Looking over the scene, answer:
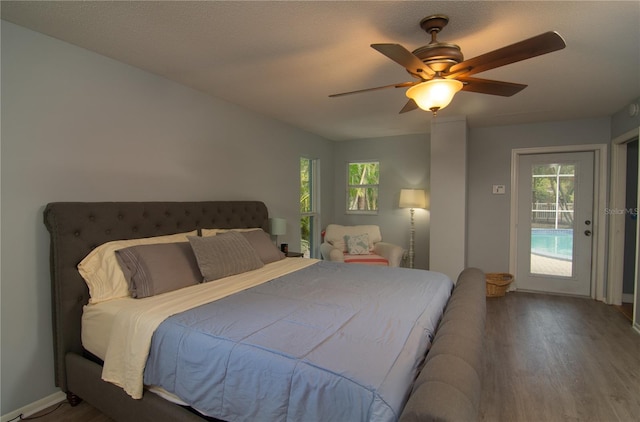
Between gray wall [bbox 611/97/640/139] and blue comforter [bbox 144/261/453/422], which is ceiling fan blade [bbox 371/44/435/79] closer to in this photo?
blue comforter [bbox 144/261/453/422]

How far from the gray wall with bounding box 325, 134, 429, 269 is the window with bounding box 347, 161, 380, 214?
0.09m

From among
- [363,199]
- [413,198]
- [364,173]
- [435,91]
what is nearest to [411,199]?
[413,198]

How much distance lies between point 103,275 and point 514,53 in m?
2.72

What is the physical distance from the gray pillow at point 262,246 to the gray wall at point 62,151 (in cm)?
61

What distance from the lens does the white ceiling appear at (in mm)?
1748

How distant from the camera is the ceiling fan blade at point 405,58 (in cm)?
149

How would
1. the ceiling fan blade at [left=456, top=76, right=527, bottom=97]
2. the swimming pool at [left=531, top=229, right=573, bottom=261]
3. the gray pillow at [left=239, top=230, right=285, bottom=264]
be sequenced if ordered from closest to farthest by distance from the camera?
the ceiling fan blade at [left=456, top=76, right=527, bottom=97]
the gray pillow at [left=239, top=230, right=285, bottom=264]
the swimming pool at [left=531, top=229, right=573, bottom=261]

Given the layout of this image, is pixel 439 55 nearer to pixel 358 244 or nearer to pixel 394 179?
pixel 358 244

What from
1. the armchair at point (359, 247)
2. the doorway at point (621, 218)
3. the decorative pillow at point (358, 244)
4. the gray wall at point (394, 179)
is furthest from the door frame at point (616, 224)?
the decorative pillow at point (358, 244)

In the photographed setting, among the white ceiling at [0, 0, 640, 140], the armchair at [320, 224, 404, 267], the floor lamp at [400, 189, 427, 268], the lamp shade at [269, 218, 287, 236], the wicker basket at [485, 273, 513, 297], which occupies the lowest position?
the wicker basket at [485, 273, 513, 297]

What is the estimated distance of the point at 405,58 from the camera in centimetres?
159

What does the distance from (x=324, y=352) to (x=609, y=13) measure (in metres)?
2.36

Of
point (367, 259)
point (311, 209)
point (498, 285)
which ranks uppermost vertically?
point (311, 209)

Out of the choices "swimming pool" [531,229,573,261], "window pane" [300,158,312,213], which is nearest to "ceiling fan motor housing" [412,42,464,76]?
"window pane" [300,158,312,213]
